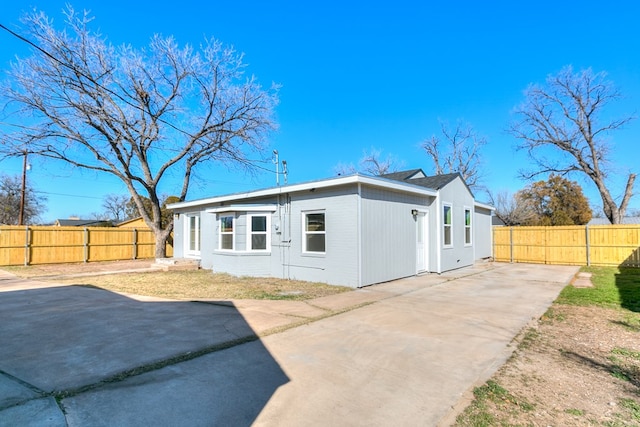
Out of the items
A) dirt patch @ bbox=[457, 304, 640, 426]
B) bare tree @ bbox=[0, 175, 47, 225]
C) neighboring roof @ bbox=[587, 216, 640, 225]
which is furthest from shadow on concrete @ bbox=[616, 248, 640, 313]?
bare tree @ bbox=[0, 175, 47, 225]

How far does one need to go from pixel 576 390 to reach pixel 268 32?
1409cm

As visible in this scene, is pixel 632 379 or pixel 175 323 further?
pixel 175 323

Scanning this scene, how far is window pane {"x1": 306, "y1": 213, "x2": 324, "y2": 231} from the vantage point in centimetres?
1027

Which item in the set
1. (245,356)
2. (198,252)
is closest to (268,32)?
(198,252)

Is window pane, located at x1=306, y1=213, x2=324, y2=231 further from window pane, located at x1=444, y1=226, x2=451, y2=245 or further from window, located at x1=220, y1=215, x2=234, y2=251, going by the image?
window pane, located at x1=444, y1=226, x2=451, y2=245

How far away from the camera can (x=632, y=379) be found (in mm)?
3506

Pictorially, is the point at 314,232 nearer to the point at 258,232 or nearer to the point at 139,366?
the point at 258,232

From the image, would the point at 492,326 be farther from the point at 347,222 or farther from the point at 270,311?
the point at 347,222

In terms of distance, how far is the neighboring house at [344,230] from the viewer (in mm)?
9414

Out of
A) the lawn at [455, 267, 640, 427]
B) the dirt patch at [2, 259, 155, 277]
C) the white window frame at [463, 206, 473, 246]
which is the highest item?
the white window frame at [463, 206, 473, 246]

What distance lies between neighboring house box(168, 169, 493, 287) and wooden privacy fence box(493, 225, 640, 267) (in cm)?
373

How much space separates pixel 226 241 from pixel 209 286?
3011mm

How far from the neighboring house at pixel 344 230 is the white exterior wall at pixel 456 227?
4 cm

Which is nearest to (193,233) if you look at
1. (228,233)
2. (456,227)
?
(228,233)
